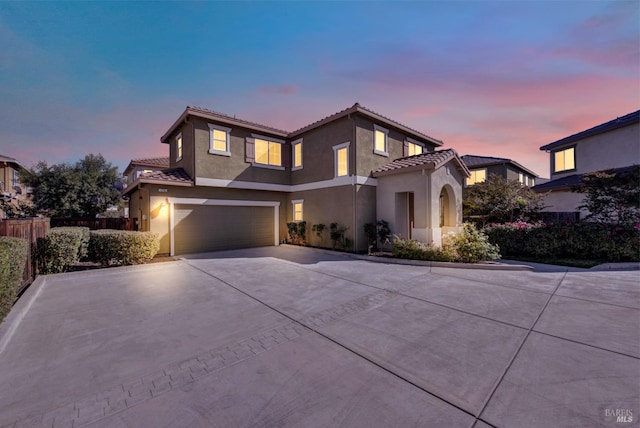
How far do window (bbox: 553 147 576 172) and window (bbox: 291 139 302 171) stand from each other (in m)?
18.2

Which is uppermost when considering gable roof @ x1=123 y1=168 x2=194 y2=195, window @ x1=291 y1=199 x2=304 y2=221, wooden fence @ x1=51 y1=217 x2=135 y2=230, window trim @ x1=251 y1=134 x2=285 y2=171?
window trim @ x1=251 y1=134 x2=285 y2=171

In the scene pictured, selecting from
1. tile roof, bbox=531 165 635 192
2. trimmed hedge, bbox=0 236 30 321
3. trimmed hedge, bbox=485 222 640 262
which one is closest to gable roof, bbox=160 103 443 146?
trimmed hedge, bbox=485 222 640 262

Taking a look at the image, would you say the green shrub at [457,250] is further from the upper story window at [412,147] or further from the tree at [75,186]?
the tree at [75,186]

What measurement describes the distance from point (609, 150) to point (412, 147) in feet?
38.4

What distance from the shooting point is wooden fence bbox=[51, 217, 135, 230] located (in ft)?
42.8

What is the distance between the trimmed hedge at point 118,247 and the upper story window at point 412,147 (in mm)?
12970

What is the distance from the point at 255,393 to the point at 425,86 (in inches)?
486

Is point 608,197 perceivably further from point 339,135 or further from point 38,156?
point 38,156

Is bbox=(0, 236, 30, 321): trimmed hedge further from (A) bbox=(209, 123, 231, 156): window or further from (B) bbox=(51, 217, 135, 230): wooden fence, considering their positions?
(B) bbox=(51, 217, 135, 230): wooden fence

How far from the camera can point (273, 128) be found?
14.0 metres

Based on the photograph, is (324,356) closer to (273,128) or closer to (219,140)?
(219,140)

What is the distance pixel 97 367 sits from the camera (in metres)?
3.13

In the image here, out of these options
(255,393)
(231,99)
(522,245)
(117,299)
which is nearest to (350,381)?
(255,393)

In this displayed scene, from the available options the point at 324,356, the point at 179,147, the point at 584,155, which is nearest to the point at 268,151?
the point at 179,147
